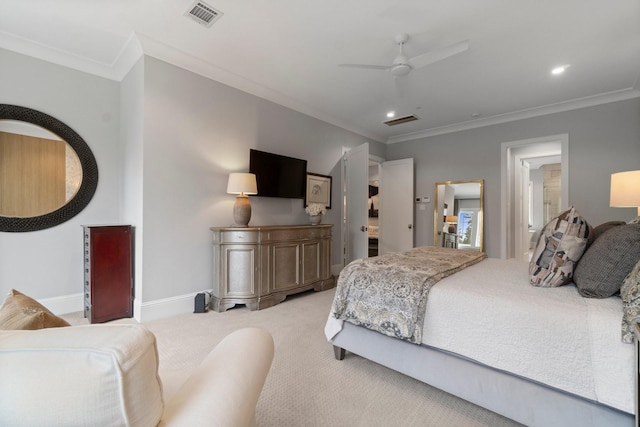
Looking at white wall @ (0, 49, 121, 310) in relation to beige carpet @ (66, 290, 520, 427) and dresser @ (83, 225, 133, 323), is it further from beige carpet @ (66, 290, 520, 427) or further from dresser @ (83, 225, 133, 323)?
beige carpet @ (66, 290, 520, 427)

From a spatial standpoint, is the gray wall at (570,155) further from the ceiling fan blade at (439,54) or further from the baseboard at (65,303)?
the baseboard at (65,303)

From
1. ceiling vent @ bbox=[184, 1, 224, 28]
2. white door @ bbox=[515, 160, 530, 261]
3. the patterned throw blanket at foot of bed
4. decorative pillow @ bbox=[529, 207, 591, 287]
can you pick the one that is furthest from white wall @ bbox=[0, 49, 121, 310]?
white door @ bbox=[515, 160, 530, 261]

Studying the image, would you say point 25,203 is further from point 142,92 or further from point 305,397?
point 305,397

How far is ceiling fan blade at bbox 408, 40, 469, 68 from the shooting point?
2210 millimetres

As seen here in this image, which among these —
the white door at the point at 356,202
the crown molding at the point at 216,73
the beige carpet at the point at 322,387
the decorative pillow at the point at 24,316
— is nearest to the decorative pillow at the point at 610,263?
the beige carpet at the point at 322,387

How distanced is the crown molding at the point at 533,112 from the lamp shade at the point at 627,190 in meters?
1.86

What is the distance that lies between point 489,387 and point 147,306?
297cm

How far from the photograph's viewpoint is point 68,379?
47 centimetres

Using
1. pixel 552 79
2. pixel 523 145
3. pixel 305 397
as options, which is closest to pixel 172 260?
pixel 305 397

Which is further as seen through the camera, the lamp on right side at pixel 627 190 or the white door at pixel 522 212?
the white door at pixel 522 212

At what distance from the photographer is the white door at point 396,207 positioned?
5.57 metres

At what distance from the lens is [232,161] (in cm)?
348

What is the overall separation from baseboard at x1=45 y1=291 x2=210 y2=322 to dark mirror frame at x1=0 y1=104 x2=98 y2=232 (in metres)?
0.80

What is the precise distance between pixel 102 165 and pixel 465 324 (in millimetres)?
3896
